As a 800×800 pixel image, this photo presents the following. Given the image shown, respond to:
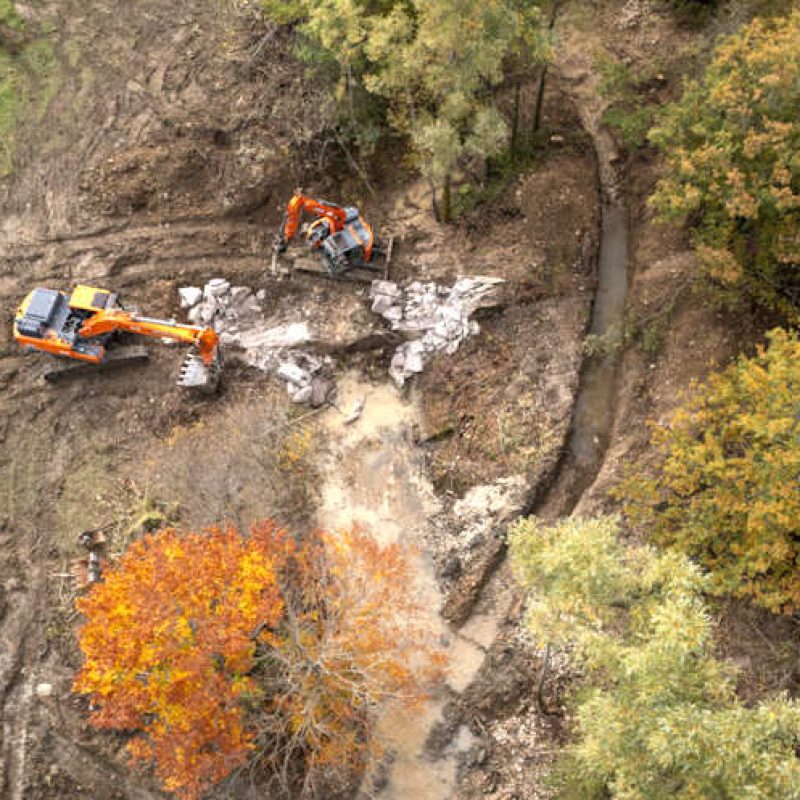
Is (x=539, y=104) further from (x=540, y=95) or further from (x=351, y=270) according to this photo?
(x=351, y=270)

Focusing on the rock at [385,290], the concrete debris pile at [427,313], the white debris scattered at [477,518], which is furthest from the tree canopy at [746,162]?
the rock at [385,290]

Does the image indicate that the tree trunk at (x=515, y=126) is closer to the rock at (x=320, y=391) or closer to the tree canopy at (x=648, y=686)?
the rock at (x=320, y=391)

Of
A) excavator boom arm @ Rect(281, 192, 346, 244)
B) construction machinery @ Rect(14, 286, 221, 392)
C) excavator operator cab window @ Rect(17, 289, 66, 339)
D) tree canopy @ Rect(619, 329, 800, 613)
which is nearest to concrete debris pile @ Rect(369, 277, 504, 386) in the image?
excavator boom arm @ Rect(281, 192, 346, 244)

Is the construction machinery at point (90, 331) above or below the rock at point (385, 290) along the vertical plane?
below

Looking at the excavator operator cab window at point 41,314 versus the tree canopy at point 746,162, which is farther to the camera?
Result: the excavator operator cab window at point 41,314

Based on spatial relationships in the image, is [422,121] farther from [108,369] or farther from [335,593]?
[335,593]

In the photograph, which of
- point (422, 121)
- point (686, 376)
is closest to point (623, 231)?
point (686, 376)
